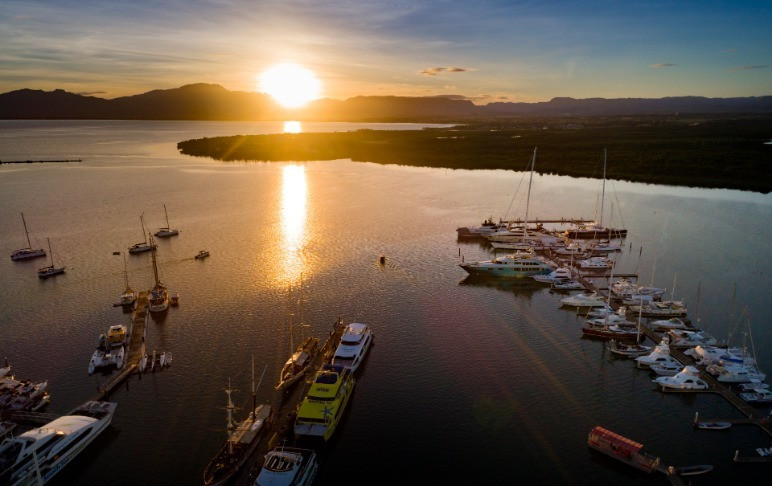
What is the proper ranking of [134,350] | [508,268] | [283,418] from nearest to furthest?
1. [283,418]
2. [134,350]
3. [508,268]

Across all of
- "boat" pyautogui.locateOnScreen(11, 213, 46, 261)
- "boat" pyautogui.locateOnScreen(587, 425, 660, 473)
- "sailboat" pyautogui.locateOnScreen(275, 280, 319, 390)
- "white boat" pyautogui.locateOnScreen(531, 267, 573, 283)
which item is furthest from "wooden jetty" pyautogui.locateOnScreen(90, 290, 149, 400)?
"white boat" pyautogui.locateOnScreen(531, 267, 573, 283)

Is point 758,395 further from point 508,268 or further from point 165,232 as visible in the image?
point 165,232

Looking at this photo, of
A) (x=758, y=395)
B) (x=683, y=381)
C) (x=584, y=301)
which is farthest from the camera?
(x=584, y=301)

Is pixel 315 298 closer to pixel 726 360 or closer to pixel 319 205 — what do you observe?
pixel 726 360

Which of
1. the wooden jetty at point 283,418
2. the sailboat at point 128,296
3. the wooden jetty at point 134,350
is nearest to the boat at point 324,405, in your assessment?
the wooden jetty at point 283,418

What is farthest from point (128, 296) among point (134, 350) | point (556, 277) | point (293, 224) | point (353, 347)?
point (556, 277)

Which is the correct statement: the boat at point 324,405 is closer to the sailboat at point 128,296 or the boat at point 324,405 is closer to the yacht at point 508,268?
the sailboat at point 128,296

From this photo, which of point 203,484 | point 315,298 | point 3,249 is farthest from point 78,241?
point 203,484
